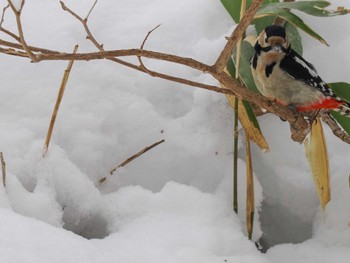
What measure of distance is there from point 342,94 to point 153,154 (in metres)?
0.50

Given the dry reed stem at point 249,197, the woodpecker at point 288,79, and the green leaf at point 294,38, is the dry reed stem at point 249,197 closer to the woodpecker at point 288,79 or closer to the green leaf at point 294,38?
the woodpecker at point 288,79

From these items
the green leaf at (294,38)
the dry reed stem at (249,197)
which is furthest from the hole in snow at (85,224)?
the green leaf at (294,38)

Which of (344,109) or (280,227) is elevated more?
(344,109)

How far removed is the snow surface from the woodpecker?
16 cm

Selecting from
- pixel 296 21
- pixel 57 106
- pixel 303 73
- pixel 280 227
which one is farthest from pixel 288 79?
pixel 57 106

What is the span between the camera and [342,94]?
163cm

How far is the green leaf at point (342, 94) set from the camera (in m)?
1.62

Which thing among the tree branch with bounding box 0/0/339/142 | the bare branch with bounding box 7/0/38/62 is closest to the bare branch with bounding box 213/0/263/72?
the tree branch with bounding box 0/0/339/142

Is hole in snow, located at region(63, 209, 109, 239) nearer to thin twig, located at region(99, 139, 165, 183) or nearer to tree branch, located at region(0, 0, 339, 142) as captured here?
thin twig, located at region(99, 139, 165, 183)

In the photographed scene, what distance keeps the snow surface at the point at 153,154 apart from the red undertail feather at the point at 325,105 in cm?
15

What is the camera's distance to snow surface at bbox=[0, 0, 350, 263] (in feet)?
4.53

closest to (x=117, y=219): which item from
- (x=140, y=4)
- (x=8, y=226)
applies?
(x=8, y=226)

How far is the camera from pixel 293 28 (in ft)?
5.77

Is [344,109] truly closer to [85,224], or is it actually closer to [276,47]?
[276,47]
